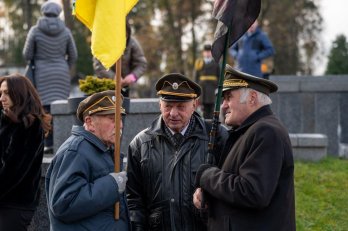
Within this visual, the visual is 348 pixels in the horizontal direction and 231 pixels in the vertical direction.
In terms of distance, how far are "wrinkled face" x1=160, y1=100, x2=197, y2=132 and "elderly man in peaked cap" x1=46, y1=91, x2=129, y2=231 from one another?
1.64 feet

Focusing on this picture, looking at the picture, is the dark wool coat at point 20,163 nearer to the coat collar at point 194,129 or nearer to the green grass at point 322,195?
the coat collar at point 194,129

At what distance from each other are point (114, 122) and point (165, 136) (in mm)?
491

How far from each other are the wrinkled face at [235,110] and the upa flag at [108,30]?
0.83m

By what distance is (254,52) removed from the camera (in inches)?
467

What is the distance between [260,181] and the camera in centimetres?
411

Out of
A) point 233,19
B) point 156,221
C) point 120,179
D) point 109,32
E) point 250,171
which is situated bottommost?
point 156,221

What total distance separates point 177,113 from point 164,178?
1.57 ft

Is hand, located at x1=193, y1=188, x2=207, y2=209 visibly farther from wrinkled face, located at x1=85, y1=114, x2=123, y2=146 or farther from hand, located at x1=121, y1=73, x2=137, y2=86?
hand, located at x1=121, y1=73, x2=137, y2=86

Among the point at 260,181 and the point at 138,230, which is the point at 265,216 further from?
the point at 138,230

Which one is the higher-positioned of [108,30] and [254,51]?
[254,51]

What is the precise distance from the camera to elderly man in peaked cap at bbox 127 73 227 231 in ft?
16.2

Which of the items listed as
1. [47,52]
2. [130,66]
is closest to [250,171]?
[130,66]

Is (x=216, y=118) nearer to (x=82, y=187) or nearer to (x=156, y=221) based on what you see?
(x=156, y=221)

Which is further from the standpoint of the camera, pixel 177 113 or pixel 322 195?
pixel 322 195
